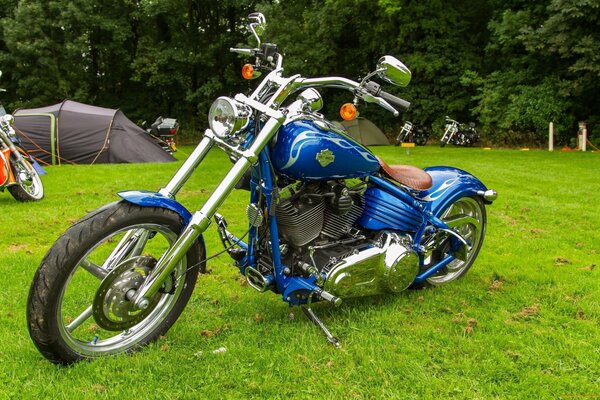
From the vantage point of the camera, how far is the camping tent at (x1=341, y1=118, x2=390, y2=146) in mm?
20203

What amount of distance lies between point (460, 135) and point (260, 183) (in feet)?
60.7

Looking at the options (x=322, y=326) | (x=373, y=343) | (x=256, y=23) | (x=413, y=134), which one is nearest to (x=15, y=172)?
(x=256, y=23)

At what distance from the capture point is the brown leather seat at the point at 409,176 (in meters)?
3.21

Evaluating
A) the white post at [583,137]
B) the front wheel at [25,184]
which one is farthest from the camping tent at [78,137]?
the white post at [583,137]

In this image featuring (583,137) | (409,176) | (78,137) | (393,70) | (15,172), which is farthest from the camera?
(583,137)

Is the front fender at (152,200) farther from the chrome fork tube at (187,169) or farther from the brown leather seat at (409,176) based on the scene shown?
the brown leather seat at (409,176)

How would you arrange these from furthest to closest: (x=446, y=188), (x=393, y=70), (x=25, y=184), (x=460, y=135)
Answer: (x=460, y=135) → (x=25, y=184) → (x=446, y=188) → (x=393, y=70)

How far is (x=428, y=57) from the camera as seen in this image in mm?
21969

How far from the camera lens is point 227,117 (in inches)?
95.6

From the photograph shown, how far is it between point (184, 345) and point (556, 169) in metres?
9.47

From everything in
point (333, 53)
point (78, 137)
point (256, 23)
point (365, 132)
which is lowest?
point (78, 137)

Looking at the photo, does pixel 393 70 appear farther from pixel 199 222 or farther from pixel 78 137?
pixel 78 137

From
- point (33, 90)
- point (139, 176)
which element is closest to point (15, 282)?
point (139, 176)

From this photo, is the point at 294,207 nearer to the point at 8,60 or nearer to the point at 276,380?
the point at 276,380
